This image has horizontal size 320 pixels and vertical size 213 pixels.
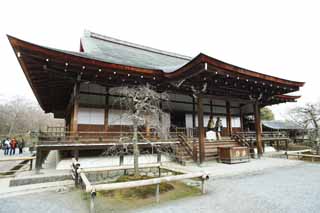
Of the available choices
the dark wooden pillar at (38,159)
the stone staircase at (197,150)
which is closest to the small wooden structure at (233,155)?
the stone staircase at (197,150)

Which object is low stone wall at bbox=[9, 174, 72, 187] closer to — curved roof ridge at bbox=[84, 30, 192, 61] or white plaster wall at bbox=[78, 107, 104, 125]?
white plaster wall at bbox=[78, 107, 104, 125]

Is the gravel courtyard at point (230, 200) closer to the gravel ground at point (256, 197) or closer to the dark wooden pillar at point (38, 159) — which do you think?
the gravel ground at point (256, 197)

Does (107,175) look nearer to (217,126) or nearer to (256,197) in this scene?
(256,197)

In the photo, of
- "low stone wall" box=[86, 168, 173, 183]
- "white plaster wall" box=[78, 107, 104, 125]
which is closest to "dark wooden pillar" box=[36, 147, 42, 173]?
"low stone wall" box=[86, 168, 173, 183]

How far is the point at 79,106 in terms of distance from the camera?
8.66 meters

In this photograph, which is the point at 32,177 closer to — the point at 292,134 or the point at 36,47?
the point at 36,47

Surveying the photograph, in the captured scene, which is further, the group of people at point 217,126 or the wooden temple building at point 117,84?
the group of people at point 217,126

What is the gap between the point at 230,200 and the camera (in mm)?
4250

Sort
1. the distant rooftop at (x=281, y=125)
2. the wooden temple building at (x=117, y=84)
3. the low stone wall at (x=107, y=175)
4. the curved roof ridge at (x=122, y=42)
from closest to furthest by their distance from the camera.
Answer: the low stone wall at (x=107, y=175)
the wooden temple building at (x=117, y=84)
the curved roof ridge at (x=122, y=42)
the distant rooftop at (x=281, y=125)

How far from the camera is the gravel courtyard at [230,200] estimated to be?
12.5 ft

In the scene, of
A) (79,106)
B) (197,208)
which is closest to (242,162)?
(197,208)

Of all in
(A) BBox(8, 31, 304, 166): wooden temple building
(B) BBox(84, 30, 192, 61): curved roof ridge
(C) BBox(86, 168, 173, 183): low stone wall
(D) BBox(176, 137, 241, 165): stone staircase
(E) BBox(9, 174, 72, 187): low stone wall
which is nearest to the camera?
(E) BBox(9, 174, 72, 187): low stone wall

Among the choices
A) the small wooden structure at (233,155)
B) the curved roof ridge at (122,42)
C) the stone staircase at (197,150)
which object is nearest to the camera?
the stone staircase at (197,150)

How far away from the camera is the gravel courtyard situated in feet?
12.5
